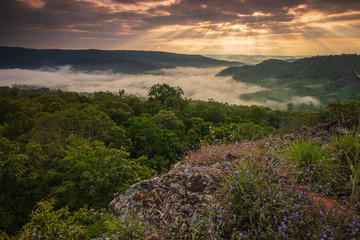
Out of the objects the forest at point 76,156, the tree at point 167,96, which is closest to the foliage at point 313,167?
the forest at point 76,156

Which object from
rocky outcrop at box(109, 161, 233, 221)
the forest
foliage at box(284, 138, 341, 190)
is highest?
foliage at box(284, 138, 341, 190)

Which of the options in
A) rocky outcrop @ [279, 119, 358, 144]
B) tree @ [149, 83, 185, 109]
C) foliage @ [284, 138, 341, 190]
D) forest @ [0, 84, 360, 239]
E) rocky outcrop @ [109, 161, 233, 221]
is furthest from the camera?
tree @ [149, 83, 185, 109]

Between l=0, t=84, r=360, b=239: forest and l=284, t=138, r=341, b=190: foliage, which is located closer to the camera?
l=284, t=138, r=341, b=190: foliage

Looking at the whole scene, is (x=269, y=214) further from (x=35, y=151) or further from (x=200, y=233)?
(x=35, y=151)

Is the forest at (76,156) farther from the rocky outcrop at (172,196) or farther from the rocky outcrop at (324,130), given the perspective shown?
the rocky outcrop at (172,196)

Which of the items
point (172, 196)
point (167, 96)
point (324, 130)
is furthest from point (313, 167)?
point (167, 96)

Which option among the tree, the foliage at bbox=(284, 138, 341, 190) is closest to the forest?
the foliage at bbox=(284, 138, 341, 190)

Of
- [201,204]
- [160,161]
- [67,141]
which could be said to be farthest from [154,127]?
[201,204]

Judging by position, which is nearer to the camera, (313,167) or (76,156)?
(313,167)

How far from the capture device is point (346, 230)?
2.95 m

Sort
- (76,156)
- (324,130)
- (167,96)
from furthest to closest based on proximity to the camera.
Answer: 1. (167,96)
2. (76,156)
3. (324,130)

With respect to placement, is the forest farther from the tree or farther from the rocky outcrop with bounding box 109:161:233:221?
the tree

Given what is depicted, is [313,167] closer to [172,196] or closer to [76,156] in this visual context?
[172,196]

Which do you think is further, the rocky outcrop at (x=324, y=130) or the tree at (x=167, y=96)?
the tree at (x=167, y=96)
